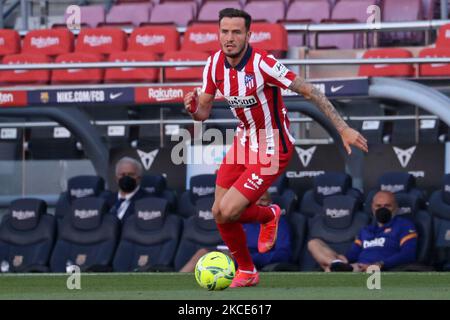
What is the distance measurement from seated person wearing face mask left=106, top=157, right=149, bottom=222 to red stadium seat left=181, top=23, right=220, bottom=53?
2.50 meters

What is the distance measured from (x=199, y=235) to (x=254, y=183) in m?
5.10

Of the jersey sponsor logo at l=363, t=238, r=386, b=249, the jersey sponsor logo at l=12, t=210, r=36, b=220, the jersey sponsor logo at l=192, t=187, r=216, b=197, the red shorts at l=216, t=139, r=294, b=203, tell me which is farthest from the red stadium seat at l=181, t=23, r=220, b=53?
the red shorts at l=216, t=139, r=294, b=203

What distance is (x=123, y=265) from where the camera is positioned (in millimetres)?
15891

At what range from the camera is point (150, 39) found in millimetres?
18953

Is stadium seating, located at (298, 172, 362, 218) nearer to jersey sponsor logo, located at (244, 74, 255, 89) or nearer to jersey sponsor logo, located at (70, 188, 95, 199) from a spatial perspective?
jersey sponsor logo, located at (70, 188, 95, 199)

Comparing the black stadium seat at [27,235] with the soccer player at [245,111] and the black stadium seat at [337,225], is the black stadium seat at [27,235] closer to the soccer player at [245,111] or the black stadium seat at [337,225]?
the black stadium seat at [337,225]

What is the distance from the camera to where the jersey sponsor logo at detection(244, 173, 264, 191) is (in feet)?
34.9

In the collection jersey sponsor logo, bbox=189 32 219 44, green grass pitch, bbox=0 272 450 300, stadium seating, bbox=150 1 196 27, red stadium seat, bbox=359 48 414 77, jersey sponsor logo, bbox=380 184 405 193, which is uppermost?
stadium seating, bbox=150 1 196 27

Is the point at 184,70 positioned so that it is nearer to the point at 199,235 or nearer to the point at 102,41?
the point at 102,41

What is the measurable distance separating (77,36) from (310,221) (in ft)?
19.6

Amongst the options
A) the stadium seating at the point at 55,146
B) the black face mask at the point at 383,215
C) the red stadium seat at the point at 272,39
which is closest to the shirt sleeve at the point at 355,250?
the black face mask at the point at 383,215

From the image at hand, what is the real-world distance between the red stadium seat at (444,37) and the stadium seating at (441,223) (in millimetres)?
2470

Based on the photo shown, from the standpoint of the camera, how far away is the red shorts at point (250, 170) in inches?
419

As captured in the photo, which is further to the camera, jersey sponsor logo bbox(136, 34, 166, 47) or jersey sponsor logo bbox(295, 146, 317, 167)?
jersey sponsor logo bbox(136, 34, 166, 47)
